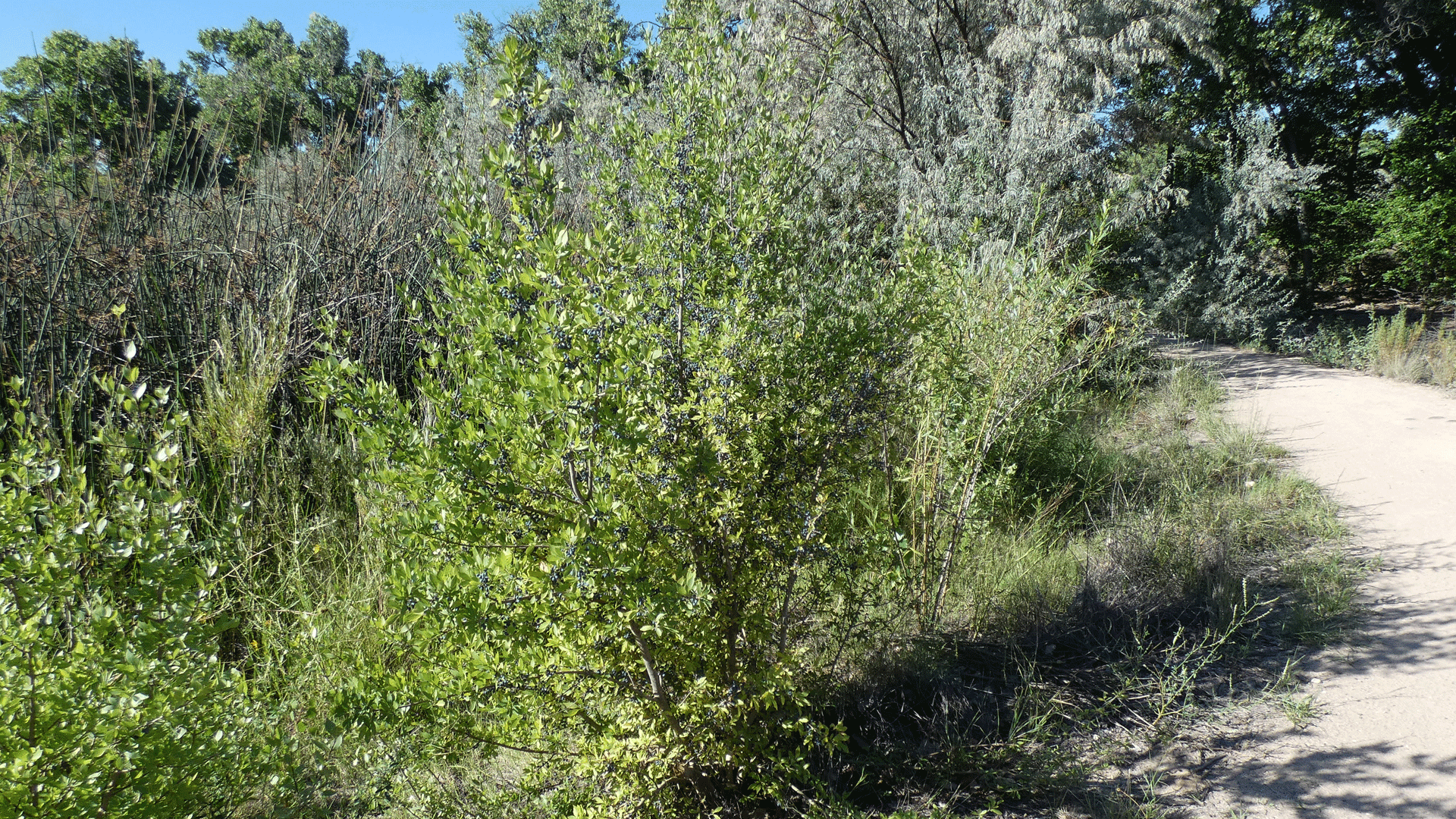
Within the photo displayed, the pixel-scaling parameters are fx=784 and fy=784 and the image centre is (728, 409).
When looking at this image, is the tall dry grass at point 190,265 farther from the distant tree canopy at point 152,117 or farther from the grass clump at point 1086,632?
the grass clump at point 1086,632

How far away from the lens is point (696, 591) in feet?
5.61

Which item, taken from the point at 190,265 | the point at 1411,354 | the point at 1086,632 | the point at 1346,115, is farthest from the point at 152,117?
the point at 1346,115

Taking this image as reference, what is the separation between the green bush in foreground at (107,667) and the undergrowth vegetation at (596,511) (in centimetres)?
1

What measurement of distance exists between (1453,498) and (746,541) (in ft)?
16.2

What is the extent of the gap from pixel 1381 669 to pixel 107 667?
4.23 m

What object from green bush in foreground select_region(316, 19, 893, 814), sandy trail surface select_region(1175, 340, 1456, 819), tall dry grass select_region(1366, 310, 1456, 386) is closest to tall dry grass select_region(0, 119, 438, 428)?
green bush in foreground select_region(316, 19, 893, 814)

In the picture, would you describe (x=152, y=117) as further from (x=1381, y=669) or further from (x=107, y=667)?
(x=1381, y=669)

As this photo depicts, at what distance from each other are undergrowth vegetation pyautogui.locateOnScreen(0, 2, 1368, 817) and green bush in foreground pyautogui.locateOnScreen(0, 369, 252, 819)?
0.01 metres

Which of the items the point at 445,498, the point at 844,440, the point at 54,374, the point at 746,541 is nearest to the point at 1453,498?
the point at 844,440

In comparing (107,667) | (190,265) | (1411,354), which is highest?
(190,265)

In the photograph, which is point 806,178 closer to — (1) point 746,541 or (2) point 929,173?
(1) point 746,541

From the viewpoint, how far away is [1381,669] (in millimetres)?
3146

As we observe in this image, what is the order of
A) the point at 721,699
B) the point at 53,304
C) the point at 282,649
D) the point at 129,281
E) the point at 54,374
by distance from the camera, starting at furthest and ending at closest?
the point at 129,281
the point at 53,304
the point at 54,374
the point at 282,649
the point at 721,699

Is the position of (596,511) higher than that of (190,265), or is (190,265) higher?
(190,265)
